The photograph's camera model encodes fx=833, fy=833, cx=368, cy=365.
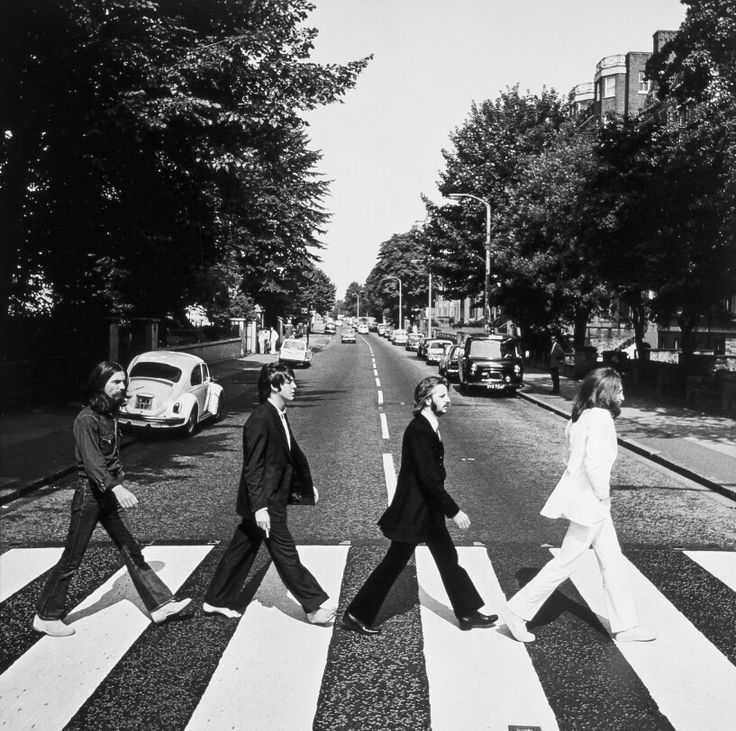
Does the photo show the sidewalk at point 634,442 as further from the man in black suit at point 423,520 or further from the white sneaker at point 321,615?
the man in black suit at point 423,520

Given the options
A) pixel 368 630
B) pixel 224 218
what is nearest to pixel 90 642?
pixel 368 630

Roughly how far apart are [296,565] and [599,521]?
213cm

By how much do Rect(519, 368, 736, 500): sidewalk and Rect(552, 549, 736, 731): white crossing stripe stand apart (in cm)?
528

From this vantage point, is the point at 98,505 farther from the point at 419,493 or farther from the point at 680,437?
the point at 680,437

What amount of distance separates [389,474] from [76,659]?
7293 millimetres

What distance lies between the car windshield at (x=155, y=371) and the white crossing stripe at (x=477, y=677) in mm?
11638

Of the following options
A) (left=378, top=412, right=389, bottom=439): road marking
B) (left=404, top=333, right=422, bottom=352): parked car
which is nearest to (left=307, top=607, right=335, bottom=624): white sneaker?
(left=378, top=412, right=389, bottom=439): road marking

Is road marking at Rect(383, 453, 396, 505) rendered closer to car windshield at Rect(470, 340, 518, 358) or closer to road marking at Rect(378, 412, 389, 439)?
road marking at Rect(378, 412, 389, 439)

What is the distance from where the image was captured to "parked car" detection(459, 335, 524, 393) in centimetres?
2708

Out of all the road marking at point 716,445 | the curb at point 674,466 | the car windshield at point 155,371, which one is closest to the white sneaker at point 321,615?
the curb at point 674,466

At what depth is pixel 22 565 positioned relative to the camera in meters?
7.62

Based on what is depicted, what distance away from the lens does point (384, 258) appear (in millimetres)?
137125

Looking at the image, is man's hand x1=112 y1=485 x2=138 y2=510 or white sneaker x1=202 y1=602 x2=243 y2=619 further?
white sneaker x1=202 y1=602 x2=243 y2=619

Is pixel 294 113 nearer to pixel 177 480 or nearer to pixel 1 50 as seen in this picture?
pixel 1 50
